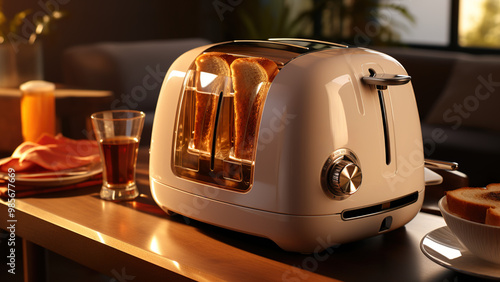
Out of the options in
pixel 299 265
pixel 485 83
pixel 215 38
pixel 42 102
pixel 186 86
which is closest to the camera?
pixel 299 265

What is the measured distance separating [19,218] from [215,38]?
4.39 meters

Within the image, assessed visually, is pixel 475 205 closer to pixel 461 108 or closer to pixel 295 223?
pixel 295 223

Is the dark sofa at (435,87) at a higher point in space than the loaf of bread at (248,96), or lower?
lower

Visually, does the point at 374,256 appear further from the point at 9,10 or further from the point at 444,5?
the point at 444,5

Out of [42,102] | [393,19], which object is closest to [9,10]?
[42,102]

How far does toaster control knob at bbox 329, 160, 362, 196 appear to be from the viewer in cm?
79

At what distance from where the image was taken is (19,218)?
106 centimetres

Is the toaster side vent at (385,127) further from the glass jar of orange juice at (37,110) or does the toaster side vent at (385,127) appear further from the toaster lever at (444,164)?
the glass jar of orange juice at (37,110)

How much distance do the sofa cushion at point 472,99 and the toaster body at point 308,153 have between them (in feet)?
6.90

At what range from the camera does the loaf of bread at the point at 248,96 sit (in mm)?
861

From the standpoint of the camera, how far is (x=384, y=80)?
82 cm

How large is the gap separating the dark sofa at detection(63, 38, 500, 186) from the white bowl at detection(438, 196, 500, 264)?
199 cm

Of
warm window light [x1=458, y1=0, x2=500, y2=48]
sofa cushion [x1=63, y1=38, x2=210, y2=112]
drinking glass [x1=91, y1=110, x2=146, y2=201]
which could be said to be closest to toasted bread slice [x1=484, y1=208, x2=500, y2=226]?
drinking glass [x1=91, y1=110, x2=146, y2=201]

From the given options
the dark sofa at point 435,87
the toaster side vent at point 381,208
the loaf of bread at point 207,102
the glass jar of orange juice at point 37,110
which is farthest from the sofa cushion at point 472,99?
the loaf of bread at point 207,102
